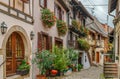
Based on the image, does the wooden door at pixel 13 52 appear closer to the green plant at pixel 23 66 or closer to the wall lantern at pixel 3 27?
the green plant at pixel 23 66

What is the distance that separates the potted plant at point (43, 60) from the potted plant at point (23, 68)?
93 centimetres

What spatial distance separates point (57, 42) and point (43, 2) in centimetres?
454

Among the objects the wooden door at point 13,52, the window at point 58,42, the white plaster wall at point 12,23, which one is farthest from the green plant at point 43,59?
the window at point 58,42

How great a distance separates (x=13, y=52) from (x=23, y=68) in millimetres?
863

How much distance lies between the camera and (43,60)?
43.1ft

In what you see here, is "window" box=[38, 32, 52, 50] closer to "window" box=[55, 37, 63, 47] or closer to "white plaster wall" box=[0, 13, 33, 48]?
"white plaster wall" box=[0, 13, 33, 48]

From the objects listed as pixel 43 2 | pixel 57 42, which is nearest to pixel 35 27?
pixel 43 2

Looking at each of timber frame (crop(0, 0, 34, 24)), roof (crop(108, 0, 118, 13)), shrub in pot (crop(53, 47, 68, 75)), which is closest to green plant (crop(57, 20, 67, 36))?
roof (crop(108, 0, 118, 13))

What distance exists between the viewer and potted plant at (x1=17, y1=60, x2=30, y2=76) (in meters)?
11.5

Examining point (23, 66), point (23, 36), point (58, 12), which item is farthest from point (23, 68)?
point (58, 12)

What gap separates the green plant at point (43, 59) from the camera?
13078mm

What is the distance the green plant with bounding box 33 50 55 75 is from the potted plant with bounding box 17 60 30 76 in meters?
0.93

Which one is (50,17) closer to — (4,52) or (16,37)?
(16,37)

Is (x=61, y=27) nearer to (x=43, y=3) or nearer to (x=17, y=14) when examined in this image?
(x=43, y=3)
